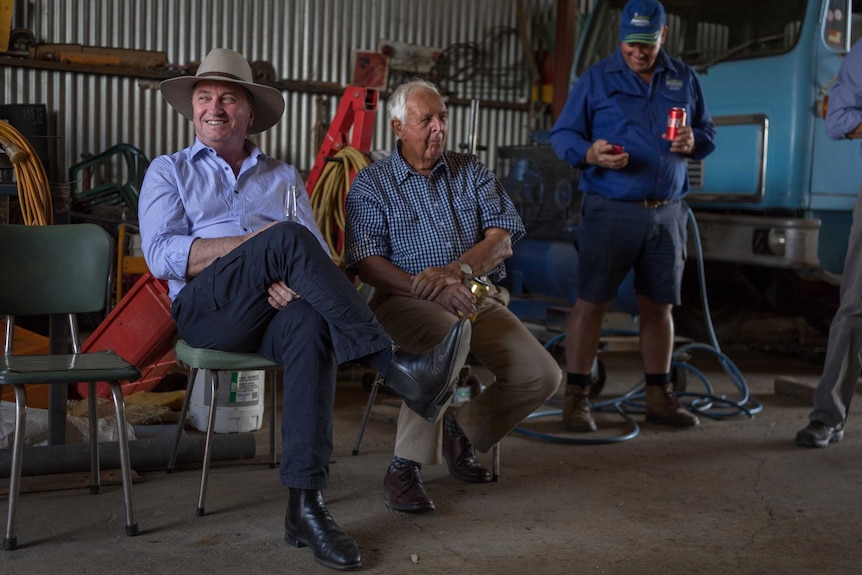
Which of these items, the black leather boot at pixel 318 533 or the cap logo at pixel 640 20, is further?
the cap logo at pixel 640 20

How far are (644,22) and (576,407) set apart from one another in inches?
60.7

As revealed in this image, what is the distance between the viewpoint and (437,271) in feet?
9.45

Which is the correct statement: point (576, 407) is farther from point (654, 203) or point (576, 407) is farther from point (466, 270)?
point (466, 270)

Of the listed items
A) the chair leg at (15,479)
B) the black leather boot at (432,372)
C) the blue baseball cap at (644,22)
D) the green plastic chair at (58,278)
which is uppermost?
the blue baseball cap at (644,22)

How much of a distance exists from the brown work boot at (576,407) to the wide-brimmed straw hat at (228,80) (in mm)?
1651

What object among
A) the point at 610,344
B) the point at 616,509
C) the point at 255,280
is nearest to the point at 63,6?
the point at 610,344

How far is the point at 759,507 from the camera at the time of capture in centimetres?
292

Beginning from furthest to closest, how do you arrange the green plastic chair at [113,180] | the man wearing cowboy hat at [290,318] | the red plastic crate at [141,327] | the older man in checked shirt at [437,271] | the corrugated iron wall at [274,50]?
the corrugated iron wall at [274,50] → the green plastic chair at [113,180] → the red plastic crate at [141,327] → the older man in checked shirt at [437,271] → the man wearing cowboy hat at [290,318]

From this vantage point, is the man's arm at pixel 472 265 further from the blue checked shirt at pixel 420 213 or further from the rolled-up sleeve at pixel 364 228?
the rolled-up sleeve at pixel 364 228

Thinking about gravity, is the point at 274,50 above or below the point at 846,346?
above

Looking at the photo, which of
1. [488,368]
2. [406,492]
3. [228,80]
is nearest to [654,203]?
[488,368]

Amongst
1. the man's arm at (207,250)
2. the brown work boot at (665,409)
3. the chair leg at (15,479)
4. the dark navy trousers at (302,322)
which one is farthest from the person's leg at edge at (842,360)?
the chair leg at (15,479)

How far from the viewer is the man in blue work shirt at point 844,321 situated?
352cm

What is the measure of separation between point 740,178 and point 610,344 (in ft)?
3.98
